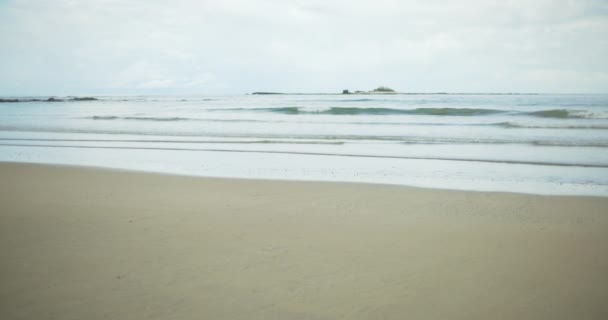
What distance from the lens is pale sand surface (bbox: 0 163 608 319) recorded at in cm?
303

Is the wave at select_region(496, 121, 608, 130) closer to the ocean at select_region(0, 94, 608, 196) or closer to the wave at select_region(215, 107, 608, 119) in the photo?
the ocean at select_region(0, 94, 608, 196)

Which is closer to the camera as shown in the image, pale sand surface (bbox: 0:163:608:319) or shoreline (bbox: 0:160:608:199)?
pale sand surface (bbox: 0:163:608:319)

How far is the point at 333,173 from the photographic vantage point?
8.79 meters

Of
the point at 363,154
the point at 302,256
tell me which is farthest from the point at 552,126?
the point at 302,256

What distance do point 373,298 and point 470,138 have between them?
13.7 metres

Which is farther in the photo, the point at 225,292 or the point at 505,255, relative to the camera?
the point at 505,255

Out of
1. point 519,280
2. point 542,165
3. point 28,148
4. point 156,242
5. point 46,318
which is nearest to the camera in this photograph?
point 46,318

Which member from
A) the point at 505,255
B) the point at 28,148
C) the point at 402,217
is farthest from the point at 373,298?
the point at 28,148

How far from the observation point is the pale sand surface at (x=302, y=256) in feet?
9.93

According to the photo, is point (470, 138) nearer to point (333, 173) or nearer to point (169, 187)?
point (333, 173)

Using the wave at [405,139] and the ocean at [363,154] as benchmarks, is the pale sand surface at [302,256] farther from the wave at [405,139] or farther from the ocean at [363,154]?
the wave at [405,139]

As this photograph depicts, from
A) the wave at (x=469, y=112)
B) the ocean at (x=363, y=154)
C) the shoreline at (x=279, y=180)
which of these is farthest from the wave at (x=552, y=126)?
the shoreline at (x=279, y=180)

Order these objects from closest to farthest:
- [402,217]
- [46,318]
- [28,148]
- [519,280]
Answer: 1. [46,318]
2. [519,280]
3. [402,217]
4. [28,148]

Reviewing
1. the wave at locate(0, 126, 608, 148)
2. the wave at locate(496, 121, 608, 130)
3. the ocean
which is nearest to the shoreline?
the ocean
